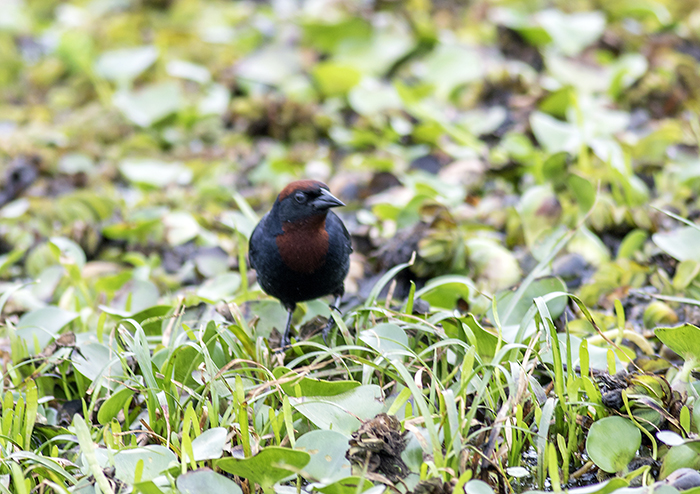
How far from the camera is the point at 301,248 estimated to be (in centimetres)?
272

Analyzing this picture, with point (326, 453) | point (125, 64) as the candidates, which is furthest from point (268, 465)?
point (125, 64)

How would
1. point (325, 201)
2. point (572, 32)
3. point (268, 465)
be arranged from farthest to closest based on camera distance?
point (572, 32)
point (325, 201)
point (268, 465)

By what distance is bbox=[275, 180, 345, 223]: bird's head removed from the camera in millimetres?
2689

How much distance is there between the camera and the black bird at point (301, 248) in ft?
8.90

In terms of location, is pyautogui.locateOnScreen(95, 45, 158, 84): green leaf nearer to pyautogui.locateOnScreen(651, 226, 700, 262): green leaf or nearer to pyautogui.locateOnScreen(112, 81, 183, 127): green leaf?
pyautogui.locateOnScreen(112, 81, 183, 127): green leaf

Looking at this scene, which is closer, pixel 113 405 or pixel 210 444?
pixel 210 444

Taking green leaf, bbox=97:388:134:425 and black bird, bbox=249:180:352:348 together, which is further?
black bird, bbox=249:180:352:348

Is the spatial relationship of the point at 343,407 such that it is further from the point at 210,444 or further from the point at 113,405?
the point at 113,405

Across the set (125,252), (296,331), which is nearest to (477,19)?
(125,252)

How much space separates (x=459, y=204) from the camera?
13.3 feet

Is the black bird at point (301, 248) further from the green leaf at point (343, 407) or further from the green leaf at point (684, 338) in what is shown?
the green leaf at point (684, 338)

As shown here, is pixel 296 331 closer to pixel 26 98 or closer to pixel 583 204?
pixel 583 204

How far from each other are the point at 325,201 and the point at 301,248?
21 centimetres

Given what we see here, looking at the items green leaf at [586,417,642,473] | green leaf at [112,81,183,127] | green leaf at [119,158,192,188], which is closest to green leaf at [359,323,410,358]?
green leaf at [586,417,642,473]
